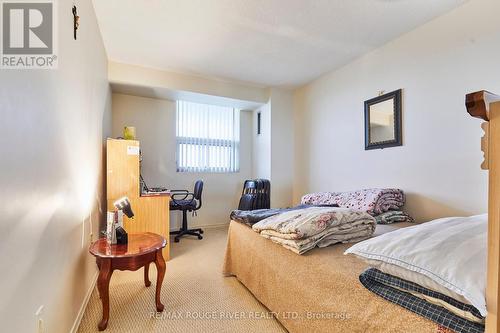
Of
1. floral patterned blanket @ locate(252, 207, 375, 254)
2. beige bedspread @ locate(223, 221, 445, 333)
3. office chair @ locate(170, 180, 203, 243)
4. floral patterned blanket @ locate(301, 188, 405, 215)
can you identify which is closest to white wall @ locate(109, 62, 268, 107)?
office chair @ locate(170, 180, 203, 243)

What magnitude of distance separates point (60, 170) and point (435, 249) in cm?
187

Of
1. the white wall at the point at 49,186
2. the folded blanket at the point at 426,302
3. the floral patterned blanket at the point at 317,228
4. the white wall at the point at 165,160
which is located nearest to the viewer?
the folded blanket at the point at 426,302

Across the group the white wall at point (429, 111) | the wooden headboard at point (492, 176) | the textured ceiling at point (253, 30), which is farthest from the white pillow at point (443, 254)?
the textured ceiling at point (253, 30)

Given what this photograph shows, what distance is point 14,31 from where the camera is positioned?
3.34 feet

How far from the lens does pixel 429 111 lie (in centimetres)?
235

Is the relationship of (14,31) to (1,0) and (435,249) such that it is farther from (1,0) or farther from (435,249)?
(435,249)

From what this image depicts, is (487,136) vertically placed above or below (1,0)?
below

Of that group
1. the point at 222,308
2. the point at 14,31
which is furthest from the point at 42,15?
the point at 222,308

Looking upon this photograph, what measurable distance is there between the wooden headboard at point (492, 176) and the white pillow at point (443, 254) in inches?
1.3

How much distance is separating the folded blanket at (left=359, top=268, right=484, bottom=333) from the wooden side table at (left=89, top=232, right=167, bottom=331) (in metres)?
1.37

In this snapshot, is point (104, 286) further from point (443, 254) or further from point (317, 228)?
point (443, 254)

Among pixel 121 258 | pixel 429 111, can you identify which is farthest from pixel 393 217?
pixel 121 258

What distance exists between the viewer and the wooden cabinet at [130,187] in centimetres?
266

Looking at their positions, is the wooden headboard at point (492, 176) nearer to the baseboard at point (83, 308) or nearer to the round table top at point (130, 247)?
the round table top at point (130, 247)
